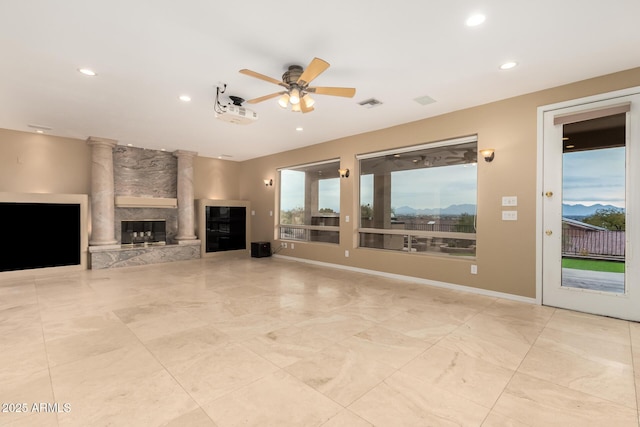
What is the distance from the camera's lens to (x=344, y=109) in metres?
4.96

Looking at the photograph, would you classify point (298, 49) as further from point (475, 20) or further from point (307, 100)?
point (475, 20)

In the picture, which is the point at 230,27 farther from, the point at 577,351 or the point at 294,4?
the point at 577,351

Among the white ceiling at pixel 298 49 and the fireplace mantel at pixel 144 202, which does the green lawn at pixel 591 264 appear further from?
the fireplace mantel at pixel 144 202

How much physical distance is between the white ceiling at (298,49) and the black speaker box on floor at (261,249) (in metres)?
4.33

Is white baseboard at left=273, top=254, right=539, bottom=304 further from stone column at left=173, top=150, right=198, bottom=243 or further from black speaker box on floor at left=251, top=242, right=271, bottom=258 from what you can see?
stone column at left=173, top=150, right=198, bottom=243

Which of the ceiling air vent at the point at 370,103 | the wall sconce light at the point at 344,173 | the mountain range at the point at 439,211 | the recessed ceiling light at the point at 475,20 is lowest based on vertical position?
the mountain range at the point at 439,211

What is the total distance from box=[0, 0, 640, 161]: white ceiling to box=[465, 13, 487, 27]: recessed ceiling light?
0.05 m

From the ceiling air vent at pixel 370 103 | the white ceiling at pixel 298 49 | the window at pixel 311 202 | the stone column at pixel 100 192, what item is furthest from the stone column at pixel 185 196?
the ceiling air vent at pixel 370 103

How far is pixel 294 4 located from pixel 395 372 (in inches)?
124

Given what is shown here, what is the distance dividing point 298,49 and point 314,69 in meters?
0.37

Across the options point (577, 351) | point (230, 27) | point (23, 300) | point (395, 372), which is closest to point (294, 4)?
point (230, 27)

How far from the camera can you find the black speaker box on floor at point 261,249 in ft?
27.7

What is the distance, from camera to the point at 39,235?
20.6ft

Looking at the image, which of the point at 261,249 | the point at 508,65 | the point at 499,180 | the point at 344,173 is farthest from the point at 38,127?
the point at 499,180
